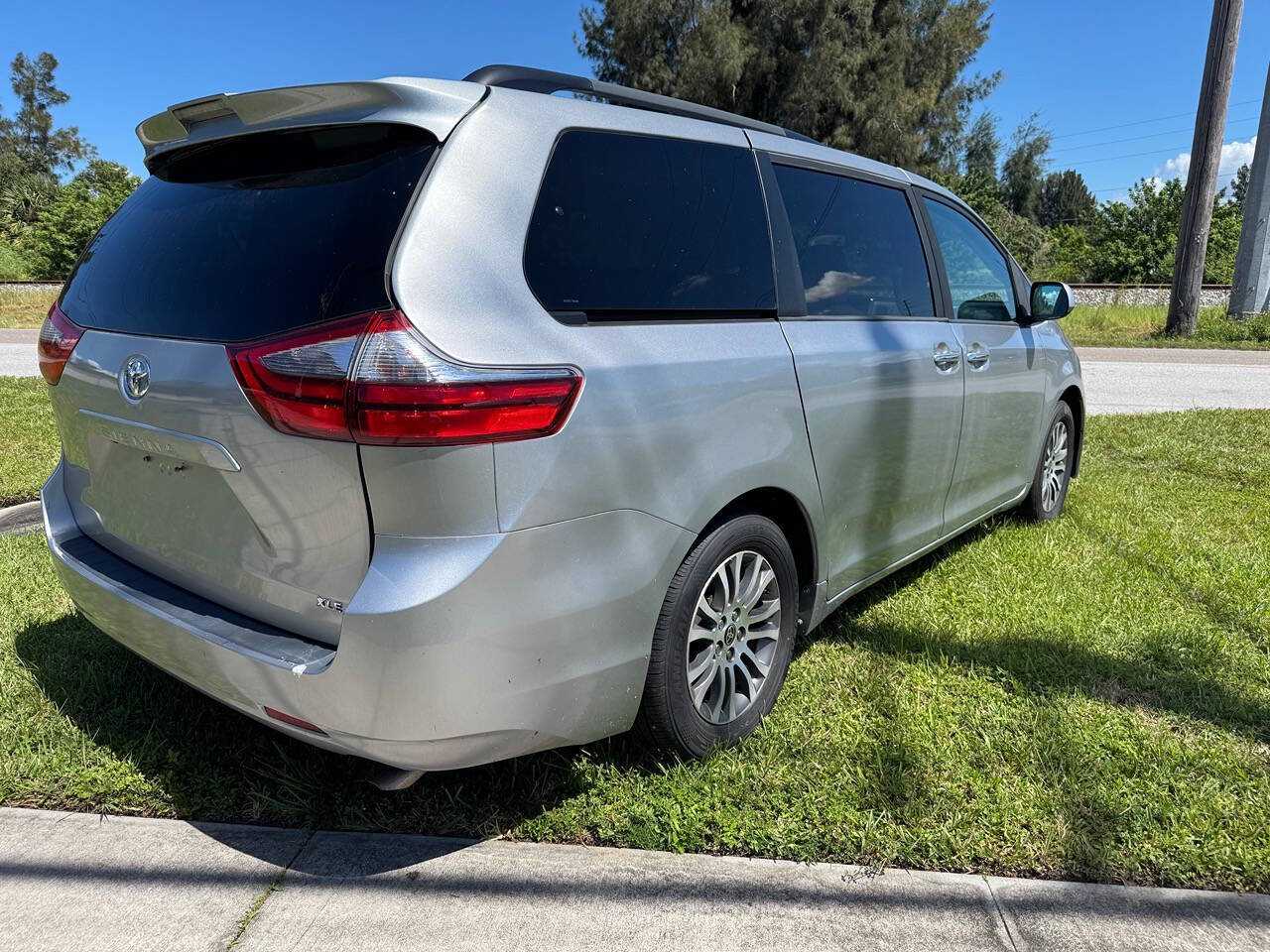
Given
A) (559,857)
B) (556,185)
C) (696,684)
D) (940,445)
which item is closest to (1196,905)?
(696,684)

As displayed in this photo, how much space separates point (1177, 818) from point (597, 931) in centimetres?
162

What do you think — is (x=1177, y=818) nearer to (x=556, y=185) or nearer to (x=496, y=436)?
(x=496, y=436)

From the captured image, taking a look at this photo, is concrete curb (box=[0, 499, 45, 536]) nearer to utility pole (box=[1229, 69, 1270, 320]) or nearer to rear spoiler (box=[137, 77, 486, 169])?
rear spoiler (box=[137, 77, 486, 169])

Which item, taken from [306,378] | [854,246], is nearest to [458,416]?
[306,378]

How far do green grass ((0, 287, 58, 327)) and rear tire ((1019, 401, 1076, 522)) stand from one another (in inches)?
852

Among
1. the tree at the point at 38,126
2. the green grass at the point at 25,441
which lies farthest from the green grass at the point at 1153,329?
the tree at the point at 38,126

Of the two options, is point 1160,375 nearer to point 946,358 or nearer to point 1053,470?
point 1053,470

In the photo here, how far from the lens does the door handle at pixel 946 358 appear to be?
11.8ft

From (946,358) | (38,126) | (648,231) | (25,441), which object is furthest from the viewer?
(38,126)

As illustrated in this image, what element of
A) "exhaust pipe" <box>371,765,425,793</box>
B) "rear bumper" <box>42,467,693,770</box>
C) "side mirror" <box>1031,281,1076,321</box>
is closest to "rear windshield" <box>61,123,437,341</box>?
"rear bumper" <box>42,467,693,770</box>

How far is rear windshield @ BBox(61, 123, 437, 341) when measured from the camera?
2051 millimetres

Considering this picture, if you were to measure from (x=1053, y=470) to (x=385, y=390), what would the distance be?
4472 millimetres

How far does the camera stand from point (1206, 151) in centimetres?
1708

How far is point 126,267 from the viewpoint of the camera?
2570 millimetres
